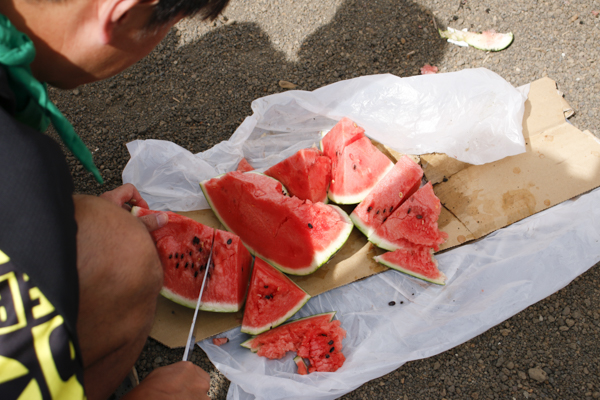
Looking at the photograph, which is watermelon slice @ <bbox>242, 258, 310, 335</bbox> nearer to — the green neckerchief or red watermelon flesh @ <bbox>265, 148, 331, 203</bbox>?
red watermelon flesh @ <bbox>265, 148, 331, 203</bbox>

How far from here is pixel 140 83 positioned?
3186 millimetres

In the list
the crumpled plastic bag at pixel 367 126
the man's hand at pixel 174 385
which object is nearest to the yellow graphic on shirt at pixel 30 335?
the man's hand at pixel 174 385

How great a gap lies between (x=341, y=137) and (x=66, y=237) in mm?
1838

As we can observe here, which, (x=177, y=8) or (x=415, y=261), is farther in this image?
(x=415, y=261)

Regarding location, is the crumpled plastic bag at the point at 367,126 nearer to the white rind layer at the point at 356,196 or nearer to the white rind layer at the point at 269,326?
the white rind layer at the point at 356,196

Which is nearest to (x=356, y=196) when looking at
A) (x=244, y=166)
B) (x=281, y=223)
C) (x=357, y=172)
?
(x=357, y=172)

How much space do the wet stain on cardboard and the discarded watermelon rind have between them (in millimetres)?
1448

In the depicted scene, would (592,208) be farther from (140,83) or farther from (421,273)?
(140,83)

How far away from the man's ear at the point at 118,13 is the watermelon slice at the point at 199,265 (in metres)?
1.13

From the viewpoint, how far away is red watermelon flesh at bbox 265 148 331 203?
8.10 ft

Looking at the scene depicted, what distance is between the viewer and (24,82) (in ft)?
3.73

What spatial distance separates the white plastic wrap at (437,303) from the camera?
195cm

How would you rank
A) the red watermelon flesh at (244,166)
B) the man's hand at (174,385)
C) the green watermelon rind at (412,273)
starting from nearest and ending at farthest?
1. the man's hand at (174,385)
2. the green watermelon rind at (412,273)
3. the red watermelon flesh at (244,166)

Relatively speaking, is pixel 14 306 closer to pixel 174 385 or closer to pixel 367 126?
pixel 174 385
